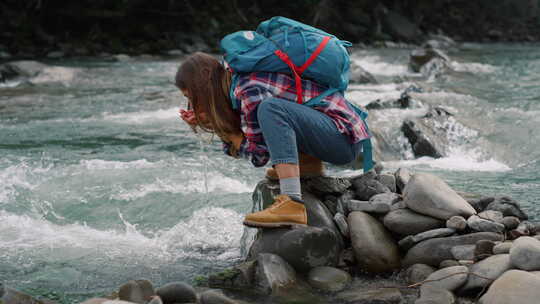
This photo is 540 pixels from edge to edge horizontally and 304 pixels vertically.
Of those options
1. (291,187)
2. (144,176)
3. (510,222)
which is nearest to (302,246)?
(291,187)

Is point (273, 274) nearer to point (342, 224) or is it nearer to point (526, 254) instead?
point (342, 224)

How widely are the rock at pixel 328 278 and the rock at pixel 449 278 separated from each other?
0.43 meters

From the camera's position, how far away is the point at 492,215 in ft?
12.9

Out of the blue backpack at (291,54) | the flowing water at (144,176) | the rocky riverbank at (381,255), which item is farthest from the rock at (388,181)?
the flowing water at (144,176)

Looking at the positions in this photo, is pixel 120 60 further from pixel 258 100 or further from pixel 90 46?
pixel 258 100

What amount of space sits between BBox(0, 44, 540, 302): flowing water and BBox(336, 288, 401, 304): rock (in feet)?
3.08

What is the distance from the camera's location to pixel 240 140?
396 cm

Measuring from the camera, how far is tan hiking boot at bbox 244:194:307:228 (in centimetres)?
373

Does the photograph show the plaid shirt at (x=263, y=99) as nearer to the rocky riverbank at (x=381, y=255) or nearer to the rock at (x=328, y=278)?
the rocky riverbank at (x=381, y=255)

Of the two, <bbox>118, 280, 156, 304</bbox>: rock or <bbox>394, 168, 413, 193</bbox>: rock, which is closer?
<bbox>118, 280, 156, 304</bbox>: rock

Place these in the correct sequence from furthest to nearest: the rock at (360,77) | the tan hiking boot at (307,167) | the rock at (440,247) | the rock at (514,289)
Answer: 1. the rock at (360,77)
2. the tan hiking boot at (307,167)
3. the rock at (440,247)
4. the rock at (514,289)

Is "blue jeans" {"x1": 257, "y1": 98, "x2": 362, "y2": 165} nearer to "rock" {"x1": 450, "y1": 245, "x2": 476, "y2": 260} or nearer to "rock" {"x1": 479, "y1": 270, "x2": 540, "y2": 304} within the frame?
"rock" {"x1": 450, "y1": 245, "x2": 476, "y2": 260}

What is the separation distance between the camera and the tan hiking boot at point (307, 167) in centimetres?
415

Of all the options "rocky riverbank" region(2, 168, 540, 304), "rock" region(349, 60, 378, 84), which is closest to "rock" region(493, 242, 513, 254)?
"rocky riverbank" region(2, 168, 540, 304)
